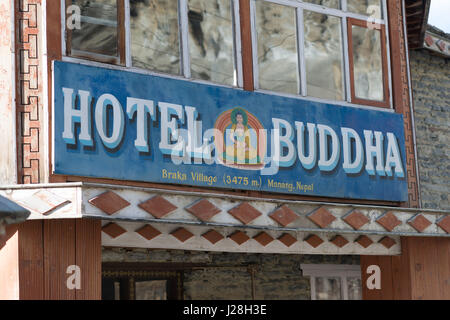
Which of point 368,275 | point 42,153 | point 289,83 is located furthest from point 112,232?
point 368,275

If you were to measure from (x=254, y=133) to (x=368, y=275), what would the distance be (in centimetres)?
264

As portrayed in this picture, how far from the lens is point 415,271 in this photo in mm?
10250

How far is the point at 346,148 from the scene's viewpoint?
9781 millimetres

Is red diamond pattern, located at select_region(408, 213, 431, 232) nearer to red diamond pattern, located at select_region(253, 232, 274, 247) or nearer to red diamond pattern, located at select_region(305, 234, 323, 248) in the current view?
red diamond pattern, located at select_region(305, 234, 323, 248)

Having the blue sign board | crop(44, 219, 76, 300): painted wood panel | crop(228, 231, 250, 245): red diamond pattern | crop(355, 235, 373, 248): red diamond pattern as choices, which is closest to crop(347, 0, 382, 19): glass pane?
the blue sign board

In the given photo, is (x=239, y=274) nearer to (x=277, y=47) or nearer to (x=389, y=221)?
(x=389, y=221)

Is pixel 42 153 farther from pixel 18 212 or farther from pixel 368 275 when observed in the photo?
pixel 368 275

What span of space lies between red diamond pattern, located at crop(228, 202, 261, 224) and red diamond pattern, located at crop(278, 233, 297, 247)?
30.6 inches

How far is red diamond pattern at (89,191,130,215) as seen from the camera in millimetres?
7422

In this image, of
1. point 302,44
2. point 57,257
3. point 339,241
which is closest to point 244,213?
point 339,241

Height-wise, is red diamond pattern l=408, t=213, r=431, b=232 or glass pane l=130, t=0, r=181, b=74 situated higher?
glass pane l=130, t=0, r=181, b=74

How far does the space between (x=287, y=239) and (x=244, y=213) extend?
Answer: 3.21 feet
